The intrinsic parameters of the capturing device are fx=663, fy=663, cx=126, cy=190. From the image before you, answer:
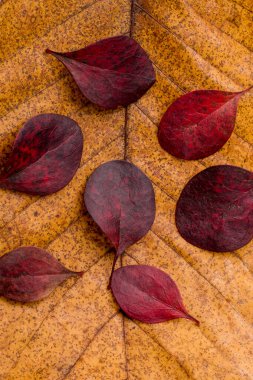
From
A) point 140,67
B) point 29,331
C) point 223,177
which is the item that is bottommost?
point 29,331

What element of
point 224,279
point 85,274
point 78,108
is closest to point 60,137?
point 78,108

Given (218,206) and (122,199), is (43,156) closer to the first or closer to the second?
(122,199)

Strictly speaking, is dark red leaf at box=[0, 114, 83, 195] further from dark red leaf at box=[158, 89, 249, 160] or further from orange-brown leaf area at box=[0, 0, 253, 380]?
dark red leaf at box=[158, 89, 249, 160]

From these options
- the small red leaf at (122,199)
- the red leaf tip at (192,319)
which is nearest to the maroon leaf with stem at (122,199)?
the small red leaf at (122,199)

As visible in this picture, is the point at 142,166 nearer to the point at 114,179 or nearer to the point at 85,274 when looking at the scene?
the point at 114,179

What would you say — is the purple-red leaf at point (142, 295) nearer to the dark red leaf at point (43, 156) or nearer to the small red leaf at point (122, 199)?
the small red leaf at point (122, 199)

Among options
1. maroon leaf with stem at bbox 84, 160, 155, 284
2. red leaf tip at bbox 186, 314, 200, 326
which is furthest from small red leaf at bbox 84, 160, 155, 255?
red leaf tip at bbox 186, 314, 200, 326

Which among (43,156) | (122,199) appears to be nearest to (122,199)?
(122,199)
